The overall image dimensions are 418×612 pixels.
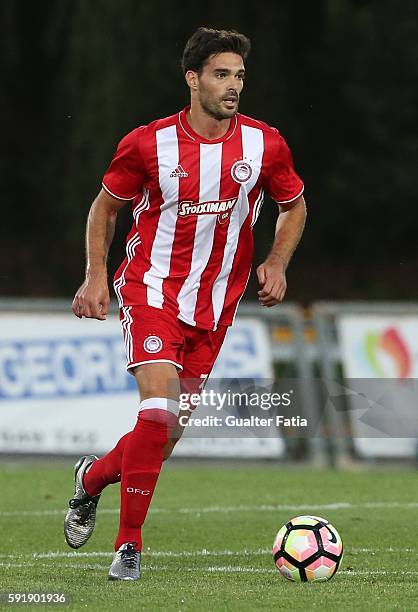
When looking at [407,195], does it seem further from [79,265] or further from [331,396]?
[331,396]

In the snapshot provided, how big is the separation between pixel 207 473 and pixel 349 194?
12.8 meters

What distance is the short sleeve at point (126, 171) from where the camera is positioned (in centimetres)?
644

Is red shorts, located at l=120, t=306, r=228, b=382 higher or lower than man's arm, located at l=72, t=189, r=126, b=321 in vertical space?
lower

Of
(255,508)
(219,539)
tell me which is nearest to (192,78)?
(219,539)

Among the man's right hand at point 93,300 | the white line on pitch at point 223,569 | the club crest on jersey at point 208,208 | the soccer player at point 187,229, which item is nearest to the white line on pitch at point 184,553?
the white line on pitch at point 223,569

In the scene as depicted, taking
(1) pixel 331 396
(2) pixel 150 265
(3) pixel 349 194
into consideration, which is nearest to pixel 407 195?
(3) pixel 349 194

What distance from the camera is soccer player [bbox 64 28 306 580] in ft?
20.7

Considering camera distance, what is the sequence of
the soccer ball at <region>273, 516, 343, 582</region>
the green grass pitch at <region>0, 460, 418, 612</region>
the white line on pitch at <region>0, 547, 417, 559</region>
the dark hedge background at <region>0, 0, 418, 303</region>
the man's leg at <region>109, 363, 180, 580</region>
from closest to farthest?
the green grass pitch at <region>0, 460, 418, 612</region> → the soccer ball at <region>273, 516, 343, 582</region> → the man's leg at <region>109, 363, 180, 580</region> → the white line on pitch at <region>0, 547, 417, 559</region> → the dark hedge background at <region>0, 0, 418, 303</region>

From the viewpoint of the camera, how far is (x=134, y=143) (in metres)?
6.43

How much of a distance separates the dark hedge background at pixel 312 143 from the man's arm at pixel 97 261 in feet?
46.1

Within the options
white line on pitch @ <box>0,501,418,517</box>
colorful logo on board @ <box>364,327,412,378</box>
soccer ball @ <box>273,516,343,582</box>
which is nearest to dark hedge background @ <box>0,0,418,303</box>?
colorful logo on board @ <box>364,327,412,378</box>

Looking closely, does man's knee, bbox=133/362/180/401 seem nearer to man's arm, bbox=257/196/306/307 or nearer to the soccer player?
the soccer player

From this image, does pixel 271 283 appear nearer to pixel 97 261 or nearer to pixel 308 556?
pixel 97 261

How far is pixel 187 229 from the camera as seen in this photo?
648 centimetres
